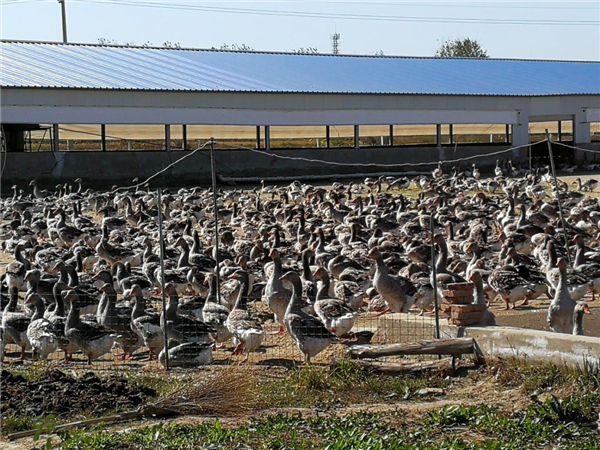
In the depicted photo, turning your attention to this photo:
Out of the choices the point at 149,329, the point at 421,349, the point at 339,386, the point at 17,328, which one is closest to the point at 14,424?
the point at 339,386

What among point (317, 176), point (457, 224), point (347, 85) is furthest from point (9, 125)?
point (457, 224)

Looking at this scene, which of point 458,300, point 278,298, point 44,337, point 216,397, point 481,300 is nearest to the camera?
point 216,397

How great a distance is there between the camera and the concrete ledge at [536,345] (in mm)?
10758

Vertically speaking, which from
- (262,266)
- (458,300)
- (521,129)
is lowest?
(458,300)

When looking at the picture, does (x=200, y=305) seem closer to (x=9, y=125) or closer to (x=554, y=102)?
(x=9, y=125)

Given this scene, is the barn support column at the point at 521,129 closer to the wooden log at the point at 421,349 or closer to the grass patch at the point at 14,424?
the wooden log at the point at 421,349

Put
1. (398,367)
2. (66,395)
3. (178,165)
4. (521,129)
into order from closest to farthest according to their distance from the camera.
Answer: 1. (66,395)
2. (398,367)
3. (178,165)
4. (521,129)

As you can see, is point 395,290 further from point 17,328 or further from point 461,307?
point 17,328

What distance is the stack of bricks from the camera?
41.9ft

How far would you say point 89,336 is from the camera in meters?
13.5

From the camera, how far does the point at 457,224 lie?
26391mm

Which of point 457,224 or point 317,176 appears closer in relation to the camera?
point 457,224

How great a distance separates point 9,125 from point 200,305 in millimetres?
29046

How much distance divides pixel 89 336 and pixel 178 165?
29.4 m
